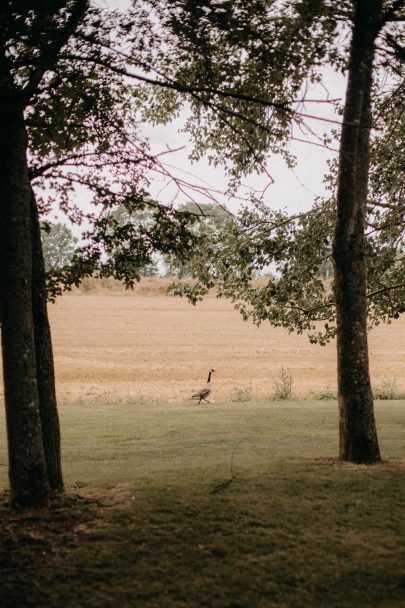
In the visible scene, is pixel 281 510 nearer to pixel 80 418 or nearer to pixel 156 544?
pixel 156 544

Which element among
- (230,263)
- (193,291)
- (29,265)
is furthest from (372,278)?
(29,265)

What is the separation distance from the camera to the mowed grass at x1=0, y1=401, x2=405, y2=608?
200 inches

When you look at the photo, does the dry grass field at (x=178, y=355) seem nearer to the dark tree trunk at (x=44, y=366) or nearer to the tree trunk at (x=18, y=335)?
the dark tree trunk at (x=44, y=366)

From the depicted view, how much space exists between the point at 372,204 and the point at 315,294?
9.83 ft

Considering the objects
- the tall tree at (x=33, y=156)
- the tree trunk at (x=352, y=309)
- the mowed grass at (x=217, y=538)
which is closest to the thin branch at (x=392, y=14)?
the tree trunk at (x=352, y=309)

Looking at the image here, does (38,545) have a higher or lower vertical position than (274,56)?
lower

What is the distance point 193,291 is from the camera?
12266 millimetres

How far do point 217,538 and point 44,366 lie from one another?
3.09 metres

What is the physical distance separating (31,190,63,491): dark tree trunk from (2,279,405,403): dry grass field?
18226 mm

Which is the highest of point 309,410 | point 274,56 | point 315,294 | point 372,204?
point 274,56

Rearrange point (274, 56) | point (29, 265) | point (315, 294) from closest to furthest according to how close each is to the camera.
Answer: point (29, 265), point (274, 56), point (315, 294)

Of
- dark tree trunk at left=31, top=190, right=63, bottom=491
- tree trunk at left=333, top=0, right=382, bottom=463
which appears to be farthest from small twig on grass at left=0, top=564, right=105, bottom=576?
tree trunk at left=333, top=0, right=382, bottom=463

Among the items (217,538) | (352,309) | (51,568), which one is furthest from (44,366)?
(352,309)

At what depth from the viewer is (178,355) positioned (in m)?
48.9
